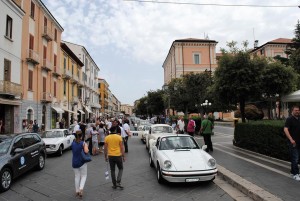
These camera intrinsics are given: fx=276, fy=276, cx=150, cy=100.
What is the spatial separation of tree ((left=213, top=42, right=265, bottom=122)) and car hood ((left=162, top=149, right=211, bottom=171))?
23.3 ft

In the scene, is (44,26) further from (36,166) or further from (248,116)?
(248,116)

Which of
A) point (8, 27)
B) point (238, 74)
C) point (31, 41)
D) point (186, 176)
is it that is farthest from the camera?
point (31, 41)

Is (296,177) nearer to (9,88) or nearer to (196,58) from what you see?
(9,88)

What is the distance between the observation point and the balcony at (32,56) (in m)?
24.2

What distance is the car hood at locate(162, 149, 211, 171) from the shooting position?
7.24 m

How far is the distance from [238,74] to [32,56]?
18.6 meters

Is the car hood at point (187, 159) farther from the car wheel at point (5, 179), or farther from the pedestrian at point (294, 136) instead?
the car wheel at point (5, 179)

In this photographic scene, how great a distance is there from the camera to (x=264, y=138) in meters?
11.6

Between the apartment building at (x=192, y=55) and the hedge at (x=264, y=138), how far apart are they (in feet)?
150

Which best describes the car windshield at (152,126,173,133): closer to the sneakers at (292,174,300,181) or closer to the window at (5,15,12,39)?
the sneakers at (292,174,300,181)

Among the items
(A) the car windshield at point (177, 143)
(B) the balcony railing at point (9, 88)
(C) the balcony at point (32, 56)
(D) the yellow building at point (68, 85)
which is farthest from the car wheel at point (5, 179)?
(D) the yellow building at point (68, 85)

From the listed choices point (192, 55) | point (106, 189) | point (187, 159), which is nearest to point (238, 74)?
point (187, 159)

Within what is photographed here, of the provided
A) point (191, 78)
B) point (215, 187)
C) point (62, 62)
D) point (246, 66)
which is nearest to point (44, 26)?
point (62, 62)

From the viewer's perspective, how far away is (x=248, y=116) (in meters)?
36.6
